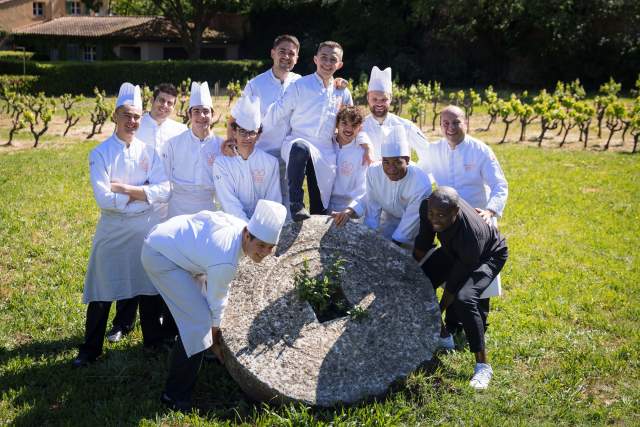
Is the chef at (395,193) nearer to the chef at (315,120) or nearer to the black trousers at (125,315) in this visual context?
the chef at (315,120)

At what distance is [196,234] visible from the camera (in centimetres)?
423

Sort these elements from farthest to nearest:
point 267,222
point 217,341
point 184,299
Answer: point 217,341
point 184,299
point 267,222

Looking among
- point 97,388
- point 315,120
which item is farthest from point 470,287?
point 97,388

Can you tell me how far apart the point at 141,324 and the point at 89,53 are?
3606cm

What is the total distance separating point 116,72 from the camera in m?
27.6

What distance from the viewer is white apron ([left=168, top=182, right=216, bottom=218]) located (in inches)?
221

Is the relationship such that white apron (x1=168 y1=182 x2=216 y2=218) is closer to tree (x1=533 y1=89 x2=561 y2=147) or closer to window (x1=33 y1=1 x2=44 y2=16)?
tree (x1=533 y1=89 x2=561 y2=147)

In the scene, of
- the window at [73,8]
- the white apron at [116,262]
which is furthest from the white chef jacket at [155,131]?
the window at [73,8]

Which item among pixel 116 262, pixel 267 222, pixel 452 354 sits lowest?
pixel 452 354

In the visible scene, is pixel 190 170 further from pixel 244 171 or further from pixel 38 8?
pixel 38 8

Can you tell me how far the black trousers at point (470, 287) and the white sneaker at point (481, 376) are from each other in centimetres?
13

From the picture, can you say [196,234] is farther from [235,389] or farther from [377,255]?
[377,255]

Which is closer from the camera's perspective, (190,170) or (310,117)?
(190,170)

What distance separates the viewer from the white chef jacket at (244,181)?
5.29 meters
